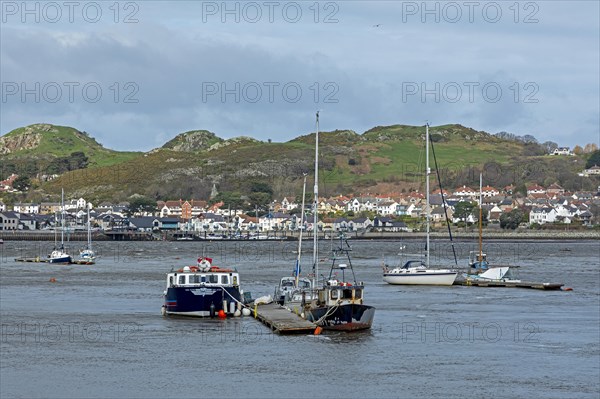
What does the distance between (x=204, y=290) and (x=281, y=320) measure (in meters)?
5.07

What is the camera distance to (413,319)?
53.4 metres

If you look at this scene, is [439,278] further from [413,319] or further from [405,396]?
[405,396]

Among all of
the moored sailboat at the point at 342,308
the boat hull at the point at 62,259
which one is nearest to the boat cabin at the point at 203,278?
the moored sailboat at the point at 342,308

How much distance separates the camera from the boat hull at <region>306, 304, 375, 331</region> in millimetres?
45875

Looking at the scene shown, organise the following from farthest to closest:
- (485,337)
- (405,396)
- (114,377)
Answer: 1. (485,337)
2. (114,377)
3. (405,396)

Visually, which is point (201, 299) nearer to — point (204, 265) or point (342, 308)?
point (204, 265)

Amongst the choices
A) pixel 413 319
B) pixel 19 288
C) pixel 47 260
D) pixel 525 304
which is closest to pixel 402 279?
pixel 525 304

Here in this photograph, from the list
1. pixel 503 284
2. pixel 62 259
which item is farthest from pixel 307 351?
pixel 62 259

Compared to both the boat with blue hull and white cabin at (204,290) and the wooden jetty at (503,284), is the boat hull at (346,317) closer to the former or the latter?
the boat with blue hull and white cabin at (204,290)

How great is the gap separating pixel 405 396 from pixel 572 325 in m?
20.0

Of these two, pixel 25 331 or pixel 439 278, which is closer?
pixel 25 331

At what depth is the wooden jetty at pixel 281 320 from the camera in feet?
150

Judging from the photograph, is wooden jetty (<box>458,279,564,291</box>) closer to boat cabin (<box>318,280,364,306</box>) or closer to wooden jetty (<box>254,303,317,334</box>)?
wooden jetty (<box>254,303,317,334</box>)

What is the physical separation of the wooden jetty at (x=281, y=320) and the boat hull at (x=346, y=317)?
57cm
